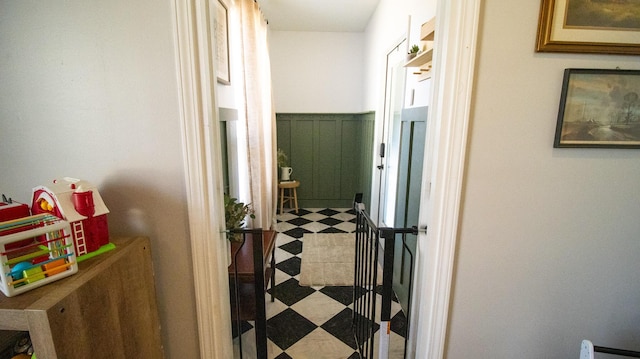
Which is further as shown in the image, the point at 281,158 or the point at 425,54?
the point at 281,158

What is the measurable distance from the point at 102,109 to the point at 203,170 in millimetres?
393

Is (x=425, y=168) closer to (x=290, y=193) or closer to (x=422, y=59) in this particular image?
(x=422, y=59)

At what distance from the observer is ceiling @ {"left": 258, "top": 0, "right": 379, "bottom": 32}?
10.0ft

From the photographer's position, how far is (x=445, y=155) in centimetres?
97

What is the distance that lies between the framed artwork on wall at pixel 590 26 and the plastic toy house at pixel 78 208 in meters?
1.51

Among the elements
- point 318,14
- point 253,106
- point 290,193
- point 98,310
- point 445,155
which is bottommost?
point 290,193

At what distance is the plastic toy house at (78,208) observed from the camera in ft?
2.53

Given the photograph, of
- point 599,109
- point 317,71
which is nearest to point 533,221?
point 599,109


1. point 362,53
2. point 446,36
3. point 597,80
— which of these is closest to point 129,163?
point 446,36

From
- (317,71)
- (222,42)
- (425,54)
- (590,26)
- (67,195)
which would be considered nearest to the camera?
(67,195)

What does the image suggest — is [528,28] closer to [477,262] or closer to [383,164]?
A: [477,262]

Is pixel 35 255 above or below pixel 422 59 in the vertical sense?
below

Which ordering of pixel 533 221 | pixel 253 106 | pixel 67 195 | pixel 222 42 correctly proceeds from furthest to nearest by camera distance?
pixel 253 106 < pixel 222 42 < pixel 533 221 < pixel 67 195

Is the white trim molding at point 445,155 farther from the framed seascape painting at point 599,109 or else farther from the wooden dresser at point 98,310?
the wooden dresser at point 98,310
